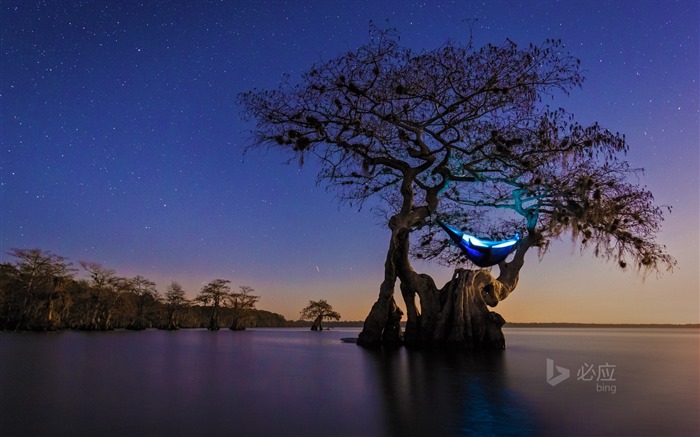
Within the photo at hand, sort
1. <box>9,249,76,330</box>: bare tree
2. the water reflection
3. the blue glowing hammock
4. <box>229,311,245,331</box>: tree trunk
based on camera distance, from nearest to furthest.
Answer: the water reflection → the blue glowing hammock → <box>9,249,76,330</box>: bare tree → <box>229,311,245,331</box>: tree trunk

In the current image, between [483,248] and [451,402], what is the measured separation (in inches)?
515

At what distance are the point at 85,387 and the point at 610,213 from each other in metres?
18.9

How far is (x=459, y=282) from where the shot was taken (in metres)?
18.6

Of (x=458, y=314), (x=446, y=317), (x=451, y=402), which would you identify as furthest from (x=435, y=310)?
(x=451, y=402)

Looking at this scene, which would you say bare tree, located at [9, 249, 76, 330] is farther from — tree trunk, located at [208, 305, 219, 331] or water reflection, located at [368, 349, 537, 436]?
water reflection, located at [368, 349, 537, 436]

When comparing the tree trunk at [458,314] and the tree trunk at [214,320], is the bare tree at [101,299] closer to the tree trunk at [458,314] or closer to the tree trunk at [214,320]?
the tree trunk at [214,320]

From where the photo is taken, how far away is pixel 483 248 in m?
18.6

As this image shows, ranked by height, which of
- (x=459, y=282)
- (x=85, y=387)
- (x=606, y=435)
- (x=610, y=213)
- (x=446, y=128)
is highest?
(x=446, y=128)

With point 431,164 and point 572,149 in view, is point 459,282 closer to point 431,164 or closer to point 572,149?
point 431,164

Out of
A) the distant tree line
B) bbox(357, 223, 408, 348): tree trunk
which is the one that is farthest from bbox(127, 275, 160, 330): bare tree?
bbox(357, 223, 408, 348): tree trunk

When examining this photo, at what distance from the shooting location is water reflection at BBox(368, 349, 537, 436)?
16.0 feet

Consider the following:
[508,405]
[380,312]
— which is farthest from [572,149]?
[508,405]

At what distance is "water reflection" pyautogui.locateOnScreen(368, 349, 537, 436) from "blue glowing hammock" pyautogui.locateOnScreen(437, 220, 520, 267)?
8.60 m

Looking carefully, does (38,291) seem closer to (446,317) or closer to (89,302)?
(89,302)
